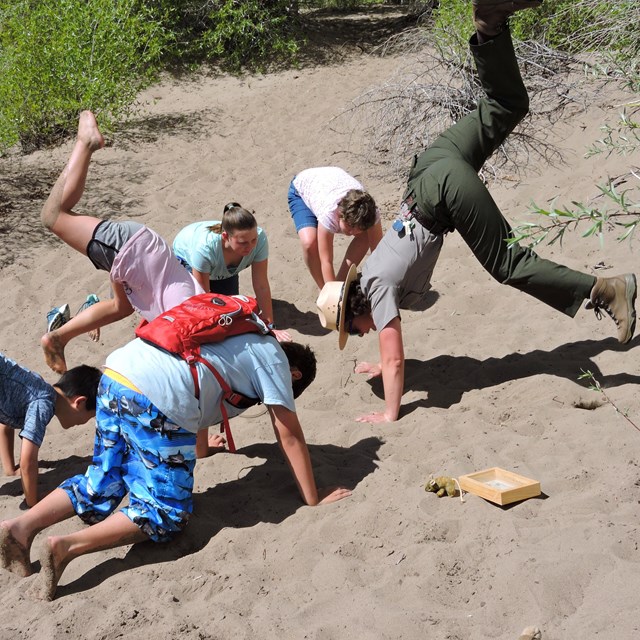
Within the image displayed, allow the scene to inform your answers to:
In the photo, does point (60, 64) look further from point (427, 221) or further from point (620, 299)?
point (620, 299)

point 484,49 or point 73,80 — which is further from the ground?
point 484,49

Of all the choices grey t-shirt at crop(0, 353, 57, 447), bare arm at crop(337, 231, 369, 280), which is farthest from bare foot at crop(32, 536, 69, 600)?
bare arm at crop(337, 231, 369, 280)

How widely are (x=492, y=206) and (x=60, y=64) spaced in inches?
247

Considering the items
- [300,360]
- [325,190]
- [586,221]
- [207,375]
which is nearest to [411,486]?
[300,360]

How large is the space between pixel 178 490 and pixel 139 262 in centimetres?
163

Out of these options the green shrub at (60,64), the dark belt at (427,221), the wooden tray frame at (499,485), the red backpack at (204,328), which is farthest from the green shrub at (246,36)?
the wooden tray frame at (499,485)

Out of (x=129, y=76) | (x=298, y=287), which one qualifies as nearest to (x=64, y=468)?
(x=298, y=287)

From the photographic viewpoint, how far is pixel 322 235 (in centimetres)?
597

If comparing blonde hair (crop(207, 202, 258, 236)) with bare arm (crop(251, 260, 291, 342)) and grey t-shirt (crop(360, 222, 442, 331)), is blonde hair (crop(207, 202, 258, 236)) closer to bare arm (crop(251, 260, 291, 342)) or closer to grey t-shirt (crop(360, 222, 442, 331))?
bare arm (crop(251, 260, 291, 342))

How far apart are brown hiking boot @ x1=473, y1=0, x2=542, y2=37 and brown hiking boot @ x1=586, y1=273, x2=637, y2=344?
1484mm

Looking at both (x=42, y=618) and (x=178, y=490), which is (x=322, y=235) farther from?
(x=42, y=618)

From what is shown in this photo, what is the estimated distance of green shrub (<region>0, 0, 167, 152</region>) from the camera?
30.2 feet

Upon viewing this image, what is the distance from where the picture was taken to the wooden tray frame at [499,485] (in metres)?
3.71

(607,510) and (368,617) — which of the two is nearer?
(368,617)
